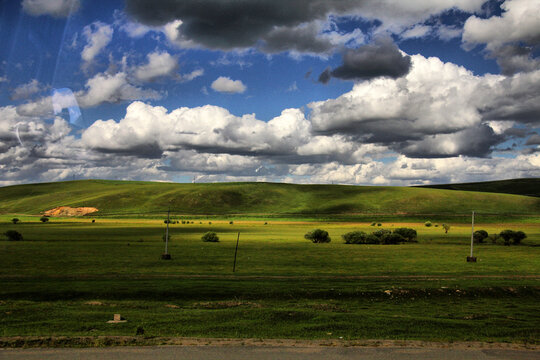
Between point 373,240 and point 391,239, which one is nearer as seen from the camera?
point 391,239

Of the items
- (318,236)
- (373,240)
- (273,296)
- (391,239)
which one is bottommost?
(373,240)

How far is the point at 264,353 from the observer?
11.9 metres

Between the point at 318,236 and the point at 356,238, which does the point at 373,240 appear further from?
the point at 318,236

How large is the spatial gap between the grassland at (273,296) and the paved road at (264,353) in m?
1.95

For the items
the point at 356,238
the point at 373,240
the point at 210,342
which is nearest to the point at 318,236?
the point at 356,238

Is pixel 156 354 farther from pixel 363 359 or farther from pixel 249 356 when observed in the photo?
pixel 363 359

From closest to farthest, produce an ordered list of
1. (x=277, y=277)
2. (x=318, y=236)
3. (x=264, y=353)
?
(x=264, y=353) → (x=277, y=277) → (x=318, y=236)

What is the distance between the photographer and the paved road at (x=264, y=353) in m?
11.5

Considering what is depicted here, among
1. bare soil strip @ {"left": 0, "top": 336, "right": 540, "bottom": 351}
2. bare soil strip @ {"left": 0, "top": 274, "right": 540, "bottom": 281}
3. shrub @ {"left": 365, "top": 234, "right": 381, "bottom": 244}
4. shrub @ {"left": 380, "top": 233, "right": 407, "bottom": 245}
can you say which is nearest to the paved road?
bare soil strip @ {"left": 0, "top": 336, "right": 540, "bottom": 351}

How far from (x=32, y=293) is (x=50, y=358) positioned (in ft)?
46.8

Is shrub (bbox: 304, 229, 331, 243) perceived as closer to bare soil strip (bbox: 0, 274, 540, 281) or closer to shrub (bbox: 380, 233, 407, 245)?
shrub (bbox: 380, 233, 407, 245)

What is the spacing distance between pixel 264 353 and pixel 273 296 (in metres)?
12.2

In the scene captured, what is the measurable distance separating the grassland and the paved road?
1.95 metres

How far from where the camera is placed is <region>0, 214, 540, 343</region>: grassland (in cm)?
1531
